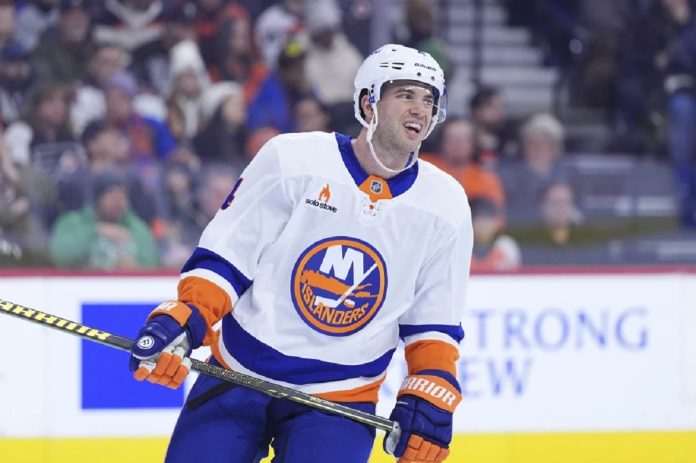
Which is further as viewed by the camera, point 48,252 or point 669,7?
point 669,7

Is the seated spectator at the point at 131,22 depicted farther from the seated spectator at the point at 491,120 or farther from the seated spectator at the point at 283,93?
the seated spectator at the point at 491,120

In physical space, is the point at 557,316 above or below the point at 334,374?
above

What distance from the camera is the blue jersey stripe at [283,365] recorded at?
2.77m

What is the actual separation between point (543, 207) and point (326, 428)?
2.26 metres

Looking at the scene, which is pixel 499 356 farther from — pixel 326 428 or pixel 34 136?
pixel 34 136

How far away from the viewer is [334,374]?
9.16 feet

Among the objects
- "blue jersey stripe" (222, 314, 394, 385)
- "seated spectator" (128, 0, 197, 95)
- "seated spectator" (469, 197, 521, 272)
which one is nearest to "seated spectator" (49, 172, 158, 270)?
"seated spectator" (469, 197, 521, 272)

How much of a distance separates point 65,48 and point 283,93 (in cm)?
98

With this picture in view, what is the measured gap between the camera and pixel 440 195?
2.80 metres

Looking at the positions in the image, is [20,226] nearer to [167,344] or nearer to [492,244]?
[492,244]

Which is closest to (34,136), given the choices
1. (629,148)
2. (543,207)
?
(543,207)

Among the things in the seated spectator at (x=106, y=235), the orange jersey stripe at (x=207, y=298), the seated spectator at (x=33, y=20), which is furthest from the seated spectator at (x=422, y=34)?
the orange jersey stripe at (x=207, y=298)

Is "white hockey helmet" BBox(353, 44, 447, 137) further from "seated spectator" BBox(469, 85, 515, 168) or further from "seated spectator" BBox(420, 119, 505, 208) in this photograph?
"seated spectator" BBox(469, 85, 515, 168)

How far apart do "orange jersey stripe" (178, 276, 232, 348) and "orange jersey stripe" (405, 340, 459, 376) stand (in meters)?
0.43
